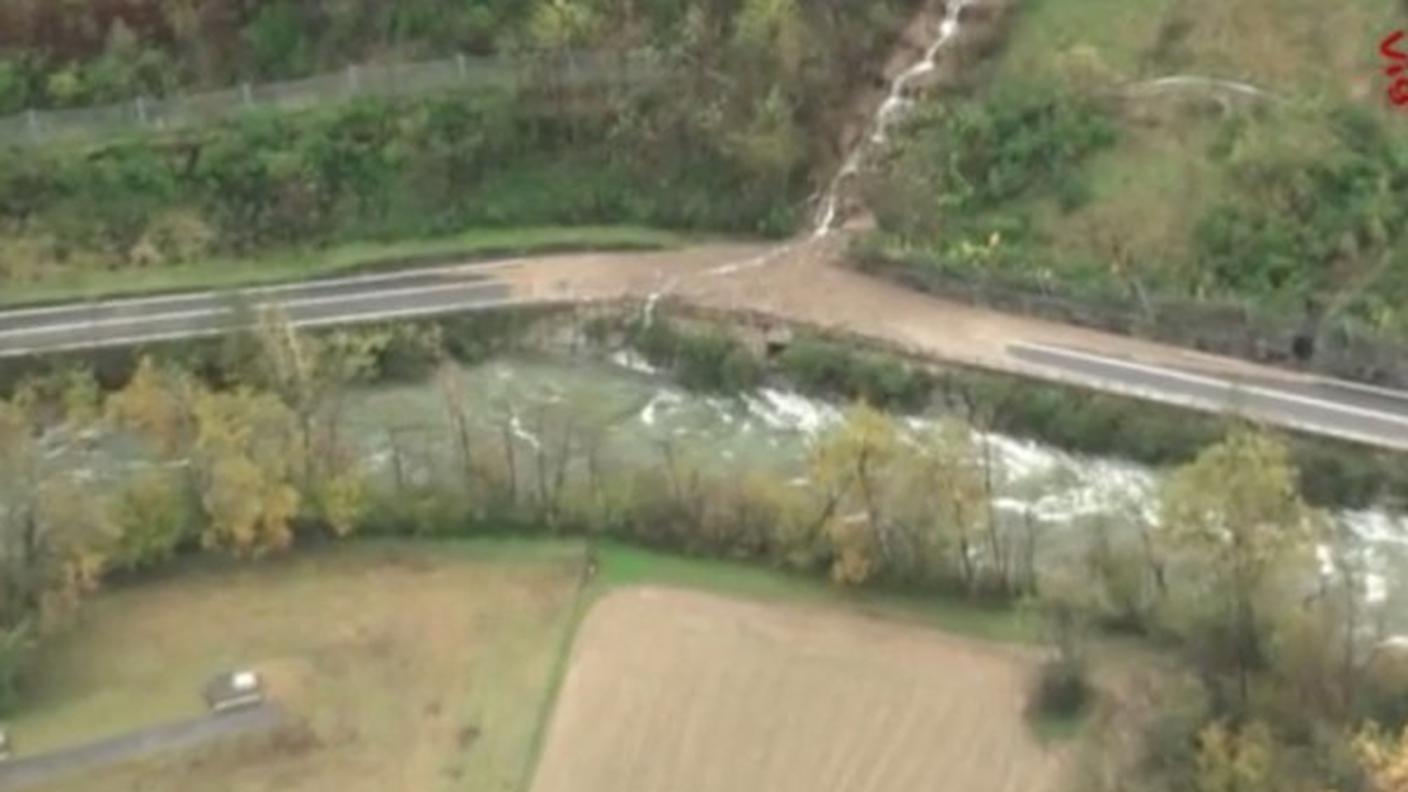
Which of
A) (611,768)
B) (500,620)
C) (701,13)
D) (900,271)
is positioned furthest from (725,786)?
(701,13)

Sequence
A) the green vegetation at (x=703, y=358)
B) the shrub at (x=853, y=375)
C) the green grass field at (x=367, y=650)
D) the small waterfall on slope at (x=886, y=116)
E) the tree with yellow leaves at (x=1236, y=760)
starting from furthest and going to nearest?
the small waterfall on slope at (x=886, y=116) < the green vegetation at (x=703, y=358) < the shrub at (x=853, y=375) < the green grass field at (x=367, y=650) < the tree with yellow leaves at (x=1236, y=760)

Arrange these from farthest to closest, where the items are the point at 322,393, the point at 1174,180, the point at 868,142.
→ the point at 868,142
the point at 1174,180
the point at 322,393

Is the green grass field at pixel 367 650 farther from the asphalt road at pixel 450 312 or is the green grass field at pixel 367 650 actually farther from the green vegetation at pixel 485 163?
the green vegetation at pixel 485 163

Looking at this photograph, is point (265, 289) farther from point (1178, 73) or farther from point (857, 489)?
point (1178, 73)

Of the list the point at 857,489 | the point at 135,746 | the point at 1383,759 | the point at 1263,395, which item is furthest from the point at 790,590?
the point at 1383,759

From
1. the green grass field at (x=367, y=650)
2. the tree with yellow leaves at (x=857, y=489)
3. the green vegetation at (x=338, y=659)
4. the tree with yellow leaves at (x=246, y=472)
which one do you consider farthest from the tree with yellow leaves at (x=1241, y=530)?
the tree with yellow leaves at (x=246, y=472)

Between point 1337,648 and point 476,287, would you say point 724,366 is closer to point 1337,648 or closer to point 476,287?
point 476,287
